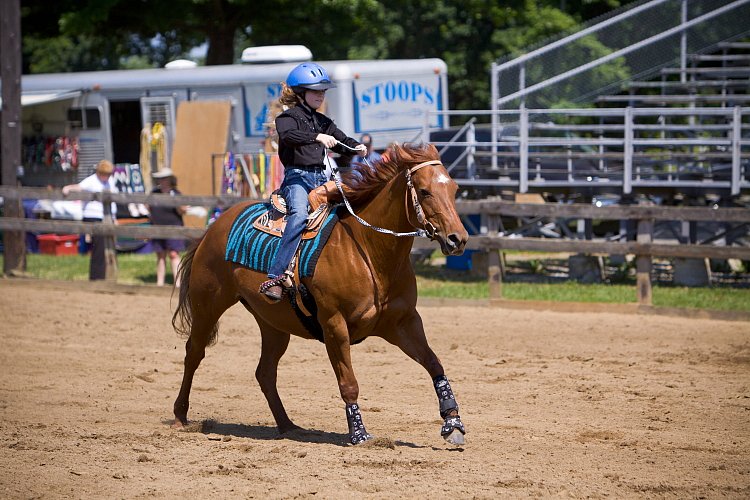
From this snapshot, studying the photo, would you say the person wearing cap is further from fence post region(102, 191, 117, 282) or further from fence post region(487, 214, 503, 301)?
fence post region(102, 191, 117, 282)

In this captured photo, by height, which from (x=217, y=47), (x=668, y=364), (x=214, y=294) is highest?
(x=217, y=47)

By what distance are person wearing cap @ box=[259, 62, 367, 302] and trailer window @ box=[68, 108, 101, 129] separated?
1536 centimetres

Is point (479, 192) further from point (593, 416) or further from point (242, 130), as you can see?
point (593, 416)

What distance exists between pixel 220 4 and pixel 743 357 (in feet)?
62.2

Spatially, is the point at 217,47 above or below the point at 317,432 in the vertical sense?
above

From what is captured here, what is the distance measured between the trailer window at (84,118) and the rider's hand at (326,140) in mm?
15752

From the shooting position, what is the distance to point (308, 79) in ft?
23.2

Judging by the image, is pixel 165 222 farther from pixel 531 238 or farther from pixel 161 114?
pixel 531 238

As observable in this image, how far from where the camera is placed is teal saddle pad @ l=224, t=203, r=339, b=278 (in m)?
7.05

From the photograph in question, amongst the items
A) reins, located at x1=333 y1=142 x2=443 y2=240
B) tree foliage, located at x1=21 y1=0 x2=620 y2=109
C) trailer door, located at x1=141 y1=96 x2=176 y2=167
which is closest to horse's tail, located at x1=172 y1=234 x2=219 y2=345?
reins, located at x1=333 y1=142 x2=443 y2=240

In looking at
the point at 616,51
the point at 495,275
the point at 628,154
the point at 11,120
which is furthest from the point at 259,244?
the point at 616,51

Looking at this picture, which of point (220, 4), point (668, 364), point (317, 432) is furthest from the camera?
point (220, 4)

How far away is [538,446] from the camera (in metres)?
6.92

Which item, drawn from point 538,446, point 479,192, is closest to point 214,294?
point 538,446
